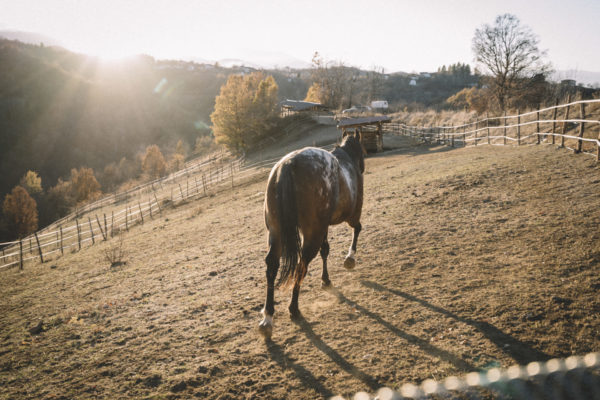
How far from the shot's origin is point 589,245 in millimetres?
4516

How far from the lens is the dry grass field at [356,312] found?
3107 millimetres

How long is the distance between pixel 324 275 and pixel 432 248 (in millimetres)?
2326

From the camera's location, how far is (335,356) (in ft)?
11.0

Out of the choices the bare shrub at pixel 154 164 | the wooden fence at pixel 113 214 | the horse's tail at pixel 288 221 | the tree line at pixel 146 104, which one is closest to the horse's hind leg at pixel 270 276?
the horse's tail at pixel 288 221

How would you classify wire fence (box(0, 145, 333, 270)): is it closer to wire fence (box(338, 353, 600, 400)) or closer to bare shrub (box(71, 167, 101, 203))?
wire fence (box(338, 353, 600, 400))

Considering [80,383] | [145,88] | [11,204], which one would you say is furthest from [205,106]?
[80,383]

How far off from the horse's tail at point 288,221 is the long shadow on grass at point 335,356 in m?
0.76

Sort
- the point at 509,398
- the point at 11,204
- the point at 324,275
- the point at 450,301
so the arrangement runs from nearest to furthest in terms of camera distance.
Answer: the point at 509,398, the point at 450,301, the point at 324,275, the point at 11,204

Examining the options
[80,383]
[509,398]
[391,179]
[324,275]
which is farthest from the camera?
[391,179]

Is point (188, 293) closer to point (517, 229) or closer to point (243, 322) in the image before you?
point (243, 322)

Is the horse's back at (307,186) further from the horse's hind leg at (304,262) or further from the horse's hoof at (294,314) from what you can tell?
the horse's hoof at (294,314)

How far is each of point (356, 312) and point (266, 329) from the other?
1.30 meters

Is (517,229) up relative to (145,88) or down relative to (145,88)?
down

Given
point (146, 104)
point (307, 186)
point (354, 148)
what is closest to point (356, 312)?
point (307, 186)
